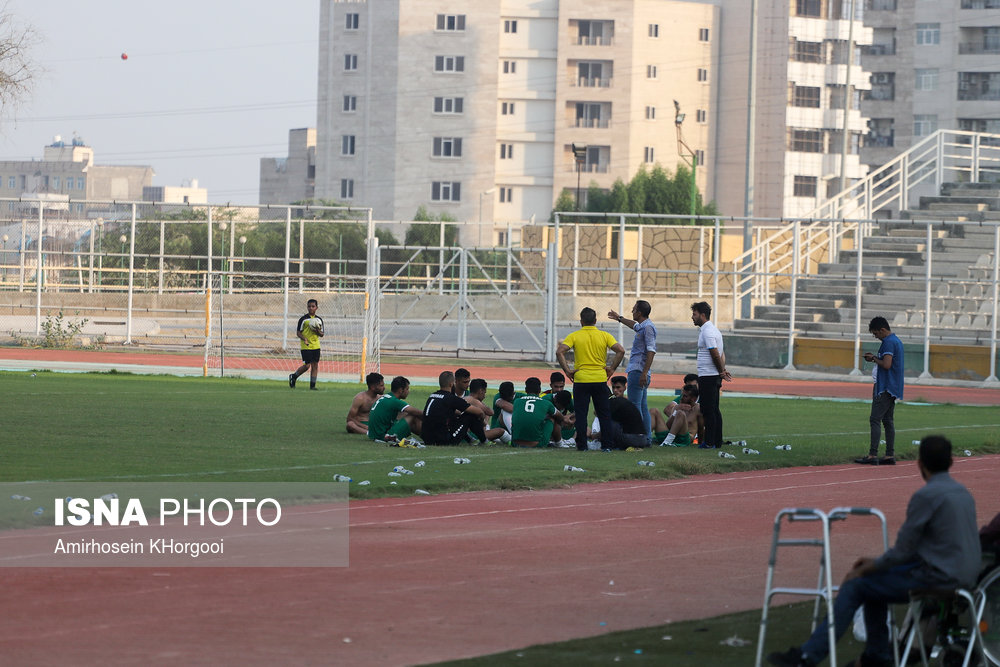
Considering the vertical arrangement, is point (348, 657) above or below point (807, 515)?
below

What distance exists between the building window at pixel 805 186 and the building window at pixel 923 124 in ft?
26.5

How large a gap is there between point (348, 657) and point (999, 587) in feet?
11.3

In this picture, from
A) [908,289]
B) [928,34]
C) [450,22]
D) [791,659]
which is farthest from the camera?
[928,34]

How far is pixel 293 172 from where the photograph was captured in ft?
473

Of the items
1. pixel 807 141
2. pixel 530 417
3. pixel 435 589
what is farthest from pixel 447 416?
pixel 807 141

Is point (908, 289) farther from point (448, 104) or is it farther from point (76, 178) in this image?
point (76, 178)

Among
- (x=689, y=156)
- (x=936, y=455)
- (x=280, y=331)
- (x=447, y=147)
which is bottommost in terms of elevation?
(x=280, y=331)

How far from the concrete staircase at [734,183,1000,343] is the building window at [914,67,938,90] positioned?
5631 cm

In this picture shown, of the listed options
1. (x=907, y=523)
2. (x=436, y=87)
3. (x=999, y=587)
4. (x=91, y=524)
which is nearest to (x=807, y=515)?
(x=907, y=523)

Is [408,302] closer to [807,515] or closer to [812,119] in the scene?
[807,515]

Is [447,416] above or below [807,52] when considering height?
below

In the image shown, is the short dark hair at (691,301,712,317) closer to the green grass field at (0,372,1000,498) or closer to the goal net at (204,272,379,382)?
the green grass field at (0,372,1000,498)

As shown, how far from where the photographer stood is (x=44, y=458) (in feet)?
50.8

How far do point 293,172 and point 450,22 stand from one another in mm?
50749
